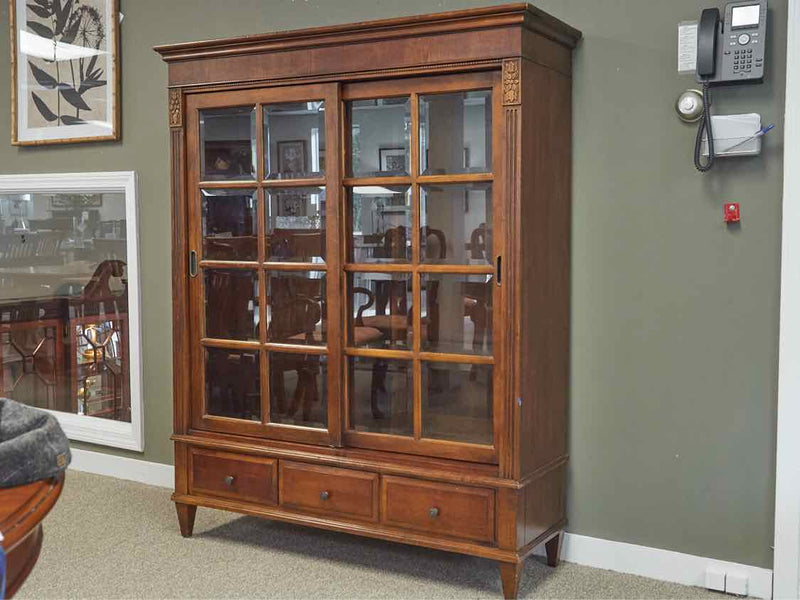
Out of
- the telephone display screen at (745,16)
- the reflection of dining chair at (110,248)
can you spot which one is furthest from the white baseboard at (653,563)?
the reflection of dining chair at (110,248)

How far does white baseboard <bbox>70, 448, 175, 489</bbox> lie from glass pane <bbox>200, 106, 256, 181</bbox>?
151cm

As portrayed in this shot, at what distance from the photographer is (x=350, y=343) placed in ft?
10.3

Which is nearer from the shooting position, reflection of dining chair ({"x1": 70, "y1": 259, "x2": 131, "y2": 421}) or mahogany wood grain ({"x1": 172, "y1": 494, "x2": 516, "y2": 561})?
mahogany wood grain ({"x1": 172, "y1": 494, "x2": 516, "y2": 561})

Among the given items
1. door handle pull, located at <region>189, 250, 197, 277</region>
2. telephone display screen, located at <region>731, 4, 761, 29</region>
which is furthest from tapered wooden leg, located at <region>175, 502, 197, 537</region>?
telephone display screen, located at <region>731, 4, 761, 29</region>

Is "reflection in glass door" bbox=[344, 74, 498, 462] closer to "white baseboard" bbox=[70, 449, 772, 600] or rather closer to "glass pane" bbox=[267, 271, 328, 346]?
"glass pane" bbox=[267, 271, 328, 346]

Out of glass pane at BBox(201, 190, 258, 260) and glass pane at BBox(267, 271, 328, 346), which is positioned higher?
glass pane at BBox(201, 190, 258, 260)

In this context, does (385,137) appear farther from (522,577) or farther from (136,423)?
(136,423)

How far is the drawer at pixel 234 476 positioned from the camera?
3.27 meters

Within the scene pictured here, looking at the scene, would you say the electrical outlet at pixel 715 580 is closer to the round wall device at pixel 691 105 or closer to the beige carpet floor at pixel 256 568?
the beige carpet floor at pixel 256 568

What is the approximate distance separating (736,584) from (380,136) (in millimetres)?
→ 1842

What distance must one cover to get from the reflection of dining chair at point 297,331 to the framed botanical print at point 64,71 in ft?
4.76

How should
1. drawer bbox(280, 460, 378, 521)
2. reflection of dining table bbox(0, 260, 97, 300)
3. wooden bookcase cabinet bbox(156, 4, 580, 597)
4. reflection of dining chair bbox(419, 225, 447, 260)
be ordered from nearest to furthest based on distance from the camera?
wooden bookcase cabinet bbox(156, 4, 580, 597) < reflection of dining chair bbox(419, 225, 447, 260) < drawer bbox(280, 460, 378, 521) < reflection of dining table bbox(0, 260, 97, 300)

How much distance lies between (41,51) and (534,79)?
269 cm

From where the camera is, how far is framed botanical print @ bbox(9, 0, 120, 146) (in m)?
4.15
